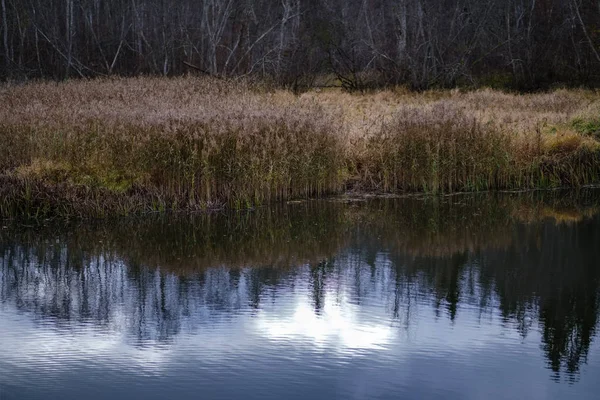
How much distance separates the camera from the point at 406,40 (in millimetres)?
28656

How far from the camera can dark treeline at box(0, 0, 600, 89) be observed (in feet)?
87.6

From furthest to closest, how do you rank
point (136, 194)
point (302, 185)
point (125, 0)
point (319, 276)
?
1. point (125, 0)
2. point (302, 185)
3. point (136, 194)
4. point (319, 276)

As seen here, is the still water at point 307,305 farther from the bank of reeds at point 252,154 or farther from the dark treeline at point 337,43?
the dark treeline at point 337,43

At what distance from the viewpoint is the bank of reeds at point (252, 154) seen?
12.1 meters

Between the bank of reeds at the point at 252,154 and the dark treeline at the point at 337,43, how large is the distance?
33.6ft

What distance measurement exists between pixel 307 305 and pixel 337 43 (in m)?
21.8

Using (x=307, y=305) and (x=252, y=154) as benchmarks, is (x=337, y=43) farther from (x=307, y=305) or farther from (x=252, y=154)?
(x=307, y=305)

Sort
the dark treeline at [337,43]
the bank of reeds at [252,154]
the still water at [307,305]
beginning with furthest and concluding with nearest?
the dark treeline at [337,43]
the bank of reeds at [252,154]
the still water at [307,305]

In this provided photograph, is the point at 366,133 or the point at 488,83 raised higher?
the point at 488,83

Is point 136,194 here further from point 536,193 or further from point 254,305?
point 536,193

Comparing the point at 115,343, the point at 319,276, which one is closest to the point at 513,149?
the point at 319,276

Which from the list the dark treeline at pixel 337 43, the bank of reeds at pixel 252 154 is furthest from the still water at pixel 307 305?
the dark treeline at pixel 337 43

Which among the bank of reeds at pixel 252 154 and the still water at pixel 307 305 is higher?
the bank of reeds at pixel 252 154

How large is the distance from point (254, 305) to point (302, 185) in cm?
527
